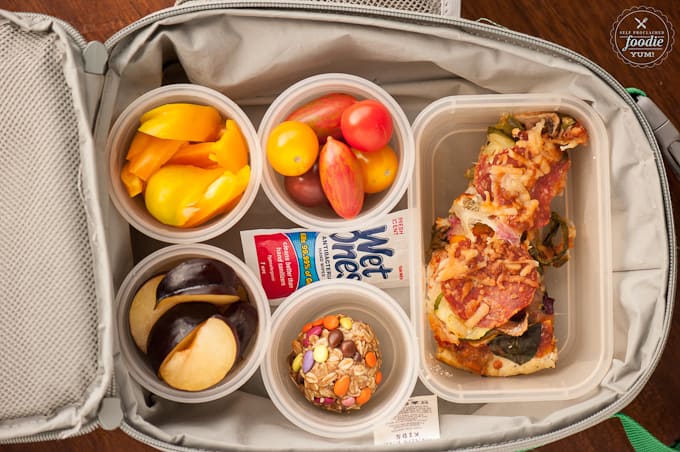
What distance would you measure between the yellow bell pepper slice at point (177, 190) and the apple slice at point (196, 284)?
0.07m

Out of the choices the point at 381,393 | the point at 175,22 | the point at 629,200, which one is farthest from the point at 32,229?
the point at 629,200

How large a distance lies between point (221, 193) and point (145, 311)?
22 cm

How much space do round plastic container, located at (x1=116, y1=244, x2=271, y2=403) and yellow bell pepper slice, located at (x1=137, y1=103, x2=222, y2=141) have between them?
0.18m

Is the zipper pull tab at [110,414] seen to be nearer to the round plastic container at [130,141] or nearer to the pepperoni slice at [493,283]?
the round plastic container at [130,141]

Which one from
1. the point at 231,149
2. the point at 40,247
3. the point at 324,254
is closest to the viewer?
the point at 40,247

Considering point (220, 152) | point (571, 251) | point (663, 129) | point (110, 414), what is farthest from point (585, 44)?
point (110, 414)

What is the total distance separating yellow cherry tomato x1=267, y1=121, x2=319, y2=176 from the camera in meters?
0.94

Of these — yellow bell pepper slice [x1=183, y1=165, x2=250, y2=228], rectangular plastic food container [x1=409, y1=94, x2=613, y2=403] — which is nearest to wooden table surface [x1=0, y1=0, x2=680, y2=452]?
rectangular plastic food container [x1=409, y1=94, x2=613, y2=403]

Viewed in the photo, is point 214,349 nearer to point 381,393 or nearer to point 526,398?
point 381,393

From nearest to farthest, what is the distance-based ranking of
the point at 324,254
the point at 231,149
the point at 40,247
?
the point at 40,247 < the point at 231,149 < the point at 324,254

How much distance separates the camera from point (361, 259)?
3.54 ft

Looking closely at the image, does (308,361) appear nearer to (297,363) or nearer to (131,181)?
(297,363)

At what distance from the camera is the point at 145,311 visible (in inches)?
38.7

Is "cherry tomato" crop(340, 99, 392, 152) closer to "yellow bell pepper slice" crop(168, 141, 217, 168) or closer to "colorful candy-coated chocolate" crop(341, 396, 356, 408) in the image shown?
"yellow bell pepper slice" crop(168, 141, 217, 168)
